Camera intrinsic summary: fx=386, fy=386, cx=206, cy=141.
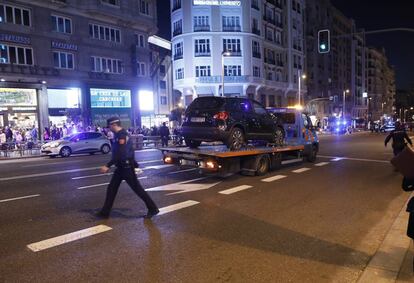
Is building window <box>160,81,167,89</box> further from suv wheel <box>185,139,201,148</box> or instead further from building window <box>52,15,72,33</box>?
suv wheel <box>185,139,201,148</box>

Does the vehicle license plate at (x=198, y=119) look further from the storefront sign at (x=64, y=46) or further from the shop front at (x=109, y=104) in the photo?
the shop front at (x=109, y=104)

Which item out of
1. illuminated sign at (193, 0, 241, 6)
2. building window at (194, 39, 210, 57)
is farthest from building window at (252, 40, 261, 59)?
building window at (194, 39, 210, 57)

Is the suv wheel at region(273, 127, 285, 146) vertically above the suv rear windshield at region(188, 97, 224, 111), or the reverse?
the suv rear windshield at region(188, 97, 224, 111)

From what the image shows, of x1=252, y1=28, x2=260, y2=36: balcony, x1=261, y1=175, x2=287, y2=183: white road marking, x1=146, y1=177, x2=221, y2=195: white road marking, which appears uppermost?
x1=252, y1=28, x2=260, y2=36: balcony

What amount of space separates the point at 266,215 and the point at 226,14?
47591 millimetres

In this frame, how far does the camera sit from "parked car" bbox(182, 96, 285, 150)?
11.3m

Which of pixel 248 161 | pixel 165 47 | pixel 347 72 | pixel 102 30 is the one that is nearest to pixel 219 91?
pixel 165 47

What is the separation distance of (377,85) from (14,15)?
129 meters

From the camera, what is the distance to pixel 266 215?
7.48m

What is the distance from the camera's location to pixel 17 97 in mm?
29891

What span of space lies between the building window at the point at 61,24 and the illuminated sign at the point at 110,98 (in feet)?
18.1

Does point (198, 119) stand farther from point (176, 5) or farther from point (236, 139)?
point (176, 5)

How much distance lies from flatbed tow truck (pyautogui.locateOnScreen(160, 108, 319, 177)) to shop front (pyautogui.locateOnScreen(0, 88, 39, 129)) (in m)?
22.5

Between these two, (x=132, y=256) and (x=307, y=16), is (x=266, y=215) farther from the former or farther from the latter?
(x=307, y=16)
